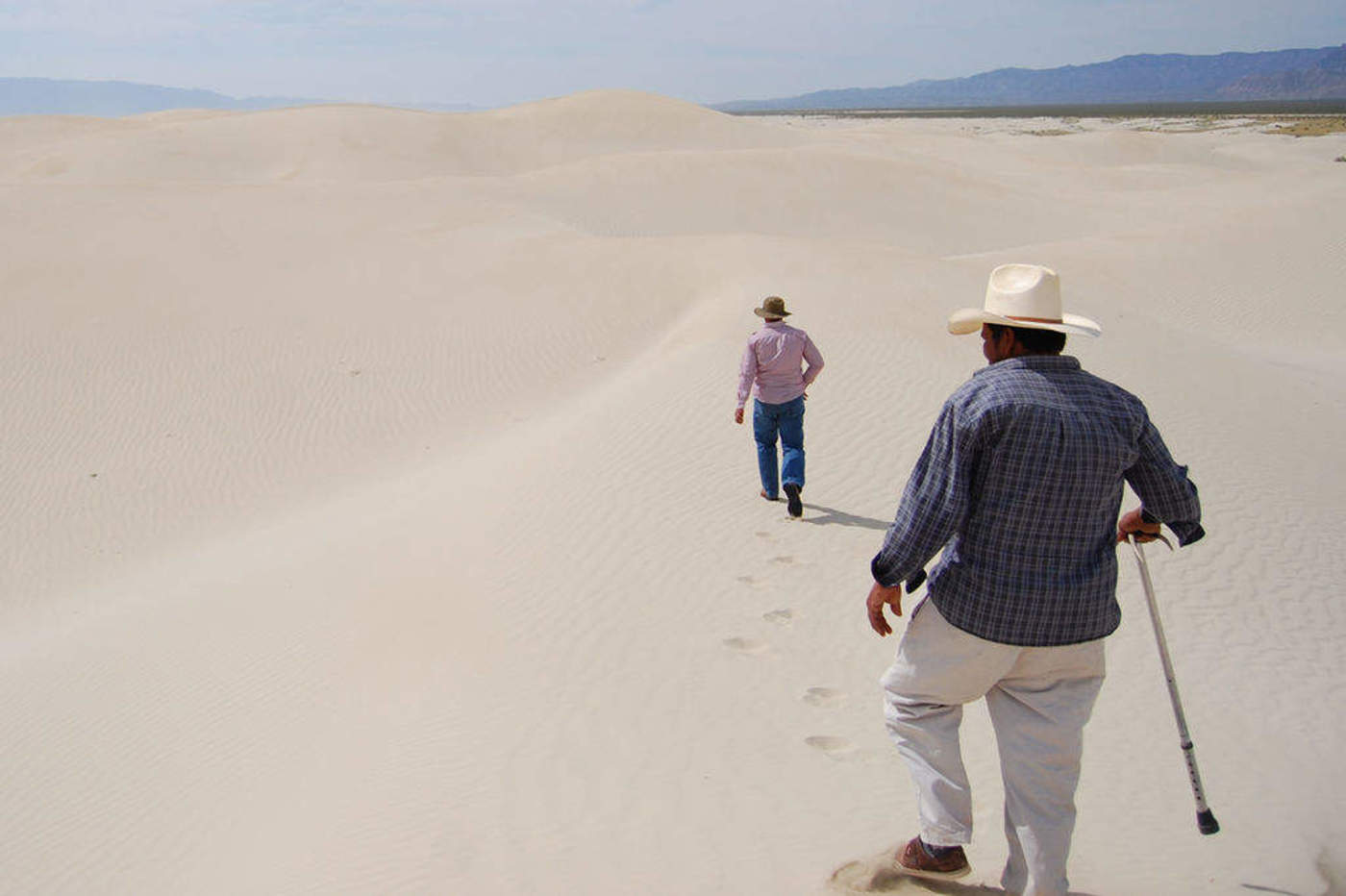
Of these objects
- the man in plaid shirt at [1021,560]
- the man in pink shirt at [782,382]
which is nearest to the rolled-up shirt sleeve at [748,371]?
the man in pink shirt at [782,382]

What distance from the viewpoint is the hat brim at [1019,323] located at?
297 cm

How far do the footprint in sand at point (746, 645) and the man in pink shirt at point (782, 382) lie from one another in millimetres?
1902

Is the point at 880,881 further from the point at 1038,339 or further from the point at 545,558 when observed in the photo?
A: the point at 545,558

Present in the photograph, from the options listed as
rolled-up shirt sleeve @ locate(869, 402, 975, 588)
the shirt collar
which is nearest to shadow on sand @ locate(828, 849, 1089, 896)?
rolled-up shirt sleeve @ locate(869, 402, 975, 588)

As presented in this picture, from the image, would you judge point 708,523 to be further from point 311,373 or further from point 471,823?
point 311,373

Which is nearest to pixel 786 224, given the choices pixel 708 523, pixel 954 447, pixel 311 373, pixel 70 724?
pixel 311 373

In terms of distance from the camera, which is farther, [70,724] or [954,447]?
[70,724]

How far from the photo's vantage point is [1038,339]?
2.99 meters

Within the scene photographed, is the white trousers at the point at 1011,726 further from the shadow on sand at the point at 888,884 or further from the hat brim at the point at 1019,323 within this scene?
the hat brim at the point at 1019,323

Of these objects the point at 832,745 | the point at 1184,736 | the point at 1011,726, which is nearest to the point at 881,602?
the point at 1011,726

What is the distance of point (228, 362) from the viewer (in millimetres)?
14906

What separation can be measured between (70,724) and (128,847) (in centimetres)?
191

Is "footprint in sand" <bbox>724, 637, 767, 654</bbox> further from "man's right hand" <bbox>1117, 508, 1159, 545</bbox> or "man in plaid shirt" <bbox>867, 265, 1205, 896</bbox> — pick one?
"man's right hand" <bbox>1117, 508, 1159, 545</bbox>

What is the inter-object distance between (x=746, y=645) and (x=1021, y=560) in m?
2.99
